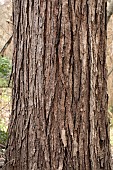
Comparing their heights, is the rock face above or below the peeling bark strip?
above

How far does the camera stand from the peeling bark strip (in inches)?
97.7

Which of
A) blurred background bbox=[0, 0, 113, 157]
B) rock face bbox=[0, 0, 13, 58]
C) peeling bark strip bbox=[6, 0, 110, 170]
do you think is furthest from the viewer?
rock face bbox=[0, 0, 13, 58]

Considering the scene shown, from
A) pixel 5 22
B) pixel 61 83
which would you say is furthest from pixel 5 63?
pixel 5 22

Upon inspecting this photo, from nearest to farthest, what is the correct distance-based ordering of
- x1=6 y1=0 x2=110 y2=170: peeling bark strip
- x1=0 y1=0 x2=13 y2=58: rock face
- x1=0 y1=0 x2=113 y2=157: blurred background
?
x1=6 y1=0 x2=110 y2=170: peeling bark strip → x1=0 y1=0 x2=113 y2=157: blurred background → x1=0 y1=0 x2=13 y2=58: rock face

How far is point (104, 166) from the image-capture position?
107 inches

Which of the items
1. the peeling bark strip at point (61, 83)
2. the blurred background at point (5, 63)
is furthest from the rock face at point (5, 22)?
the peeling bark strip at point (61, 83)

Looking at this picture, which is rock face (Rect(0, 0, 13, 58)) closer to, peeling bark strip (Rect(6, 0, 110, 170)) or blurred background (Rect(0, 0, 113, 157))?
blurred background (Rect(0, 0, 113, 157))

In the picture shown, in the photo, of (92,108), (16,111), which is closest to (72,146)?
(92,108)

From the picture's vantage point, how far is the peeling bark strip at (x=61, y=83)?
2.48m

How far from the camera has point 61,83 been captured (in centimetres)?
251

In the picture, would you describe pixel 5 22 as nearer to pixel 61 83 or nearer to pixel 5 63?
pixel 5 63

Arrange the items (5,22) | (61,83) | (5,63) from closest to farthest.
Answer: (61,83) → (5,63) → (5,22)

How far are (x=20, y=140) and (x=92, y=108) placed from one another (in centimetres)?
62

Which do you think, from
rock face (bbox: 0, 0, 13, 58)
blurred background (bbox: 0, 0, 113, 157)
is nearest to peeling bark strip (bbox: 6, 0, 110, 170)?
blurred background (bbox: 0, 0, 113, 157)
